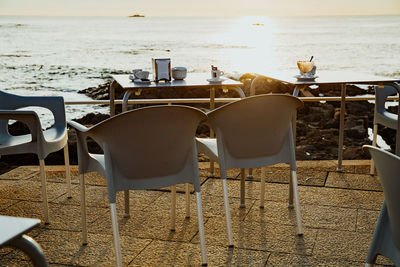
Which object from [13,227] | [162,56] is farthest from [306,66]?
[162,56]

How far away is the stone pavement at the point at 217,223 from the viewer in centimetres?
277

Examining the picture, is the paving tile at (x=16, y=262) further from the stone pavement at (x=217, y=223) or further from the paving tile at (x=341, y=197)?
the paving tile at (x=341, y=197)

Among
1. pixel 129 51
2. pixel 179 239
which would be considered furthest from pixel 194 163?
pixel 129 51

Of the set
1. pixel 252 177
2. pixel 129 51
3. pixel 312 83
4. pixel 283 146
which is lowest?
pixel 129 51

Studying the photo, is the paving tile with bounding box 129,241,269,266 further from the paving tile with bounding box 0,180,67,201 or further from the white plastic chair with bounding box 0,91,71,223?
the paving tile with bounding box 0,180,67,201

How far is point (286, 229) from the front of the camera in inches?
124

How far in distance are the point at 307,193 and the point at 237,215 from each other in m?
0.69

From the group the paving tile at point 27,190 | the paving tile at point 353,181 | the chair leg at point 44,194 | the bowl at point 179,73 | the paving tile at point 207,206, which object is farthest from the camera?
the paving tile at point 353,181

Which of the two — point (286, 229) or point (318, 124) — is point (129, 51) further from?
point (286, 229)

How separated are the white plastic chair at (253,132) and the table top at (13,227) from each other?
172 cm

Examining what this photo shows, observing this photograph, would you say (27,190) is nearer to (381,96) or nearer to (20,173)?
(20,173)

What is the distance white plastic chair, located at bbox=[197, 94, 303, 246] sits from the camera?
2834 millimetres

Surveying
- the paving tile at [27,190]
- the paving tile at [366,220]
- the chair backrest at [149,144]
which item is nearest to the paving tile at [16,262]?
the chair backrest at [149,144]

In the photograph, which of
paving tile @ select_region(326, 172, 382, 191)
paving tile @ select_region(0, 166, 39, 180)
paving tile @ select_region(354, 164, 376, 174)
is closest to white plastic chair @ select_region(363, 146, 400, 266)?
paving tile @ select_region(326, 172, 382, 191)
